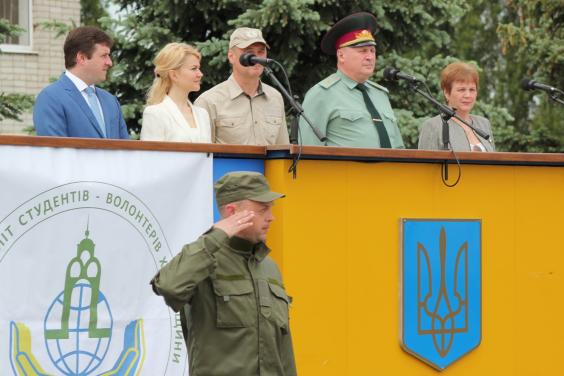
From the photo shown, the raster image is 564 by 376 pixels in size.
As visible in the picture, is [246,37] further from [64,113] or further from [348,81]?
[64,113]

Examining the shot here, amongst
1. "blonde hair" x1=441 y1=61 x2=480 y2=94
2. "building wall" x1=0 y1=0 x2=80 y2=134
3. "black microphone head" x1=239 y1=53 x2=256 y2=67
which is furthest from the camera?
"building wall" x1=0 y1=0 x2=80 y2=134

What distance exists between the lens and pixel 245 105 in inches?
320

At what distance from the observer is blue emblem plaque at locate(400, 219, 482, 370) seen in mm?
7668

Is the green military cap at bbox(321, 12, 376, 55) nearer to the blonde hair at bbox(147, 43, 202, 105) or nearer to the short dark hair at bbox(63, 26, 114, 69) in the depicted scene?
the blonde hair at bbox(147, 43, 202, 105)

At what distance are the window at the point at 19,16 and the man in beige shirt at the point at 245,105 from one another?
11915 millimetres

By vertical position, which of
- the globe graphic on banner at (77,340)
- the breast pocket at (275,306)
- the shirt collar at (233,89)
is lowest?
the globe graphic on banner at (77,340)

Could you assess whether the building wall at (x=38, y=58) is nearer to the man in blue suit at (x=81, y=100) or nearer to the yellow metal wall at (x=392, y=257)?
the man in blue suit at (x=81, y=100)

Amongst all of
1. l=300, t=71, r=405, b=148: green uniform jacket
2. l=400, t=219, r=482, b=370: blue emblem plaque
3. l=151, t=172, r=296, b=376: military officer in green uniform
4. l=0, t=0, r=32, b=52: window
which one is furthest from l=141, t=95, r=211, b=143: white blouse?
l=0, t=0, r=32, b=52: window

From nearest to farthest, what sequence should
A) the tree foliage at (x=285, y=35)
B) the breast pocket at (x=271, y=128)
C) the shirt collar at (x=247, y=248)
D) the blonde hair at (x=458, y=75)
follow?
1. the shirt collar at (x=247, y=248)
2. the breast pocket at (x=271, y=128)
3. the blonde hair at (x=458, y=75)
4. the tree foliage at (x=285, y=35)

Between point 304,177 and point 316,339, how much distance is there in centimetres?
89

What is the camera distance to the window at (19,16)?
771 inches

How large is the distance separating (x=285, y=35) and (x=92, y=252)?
6844 millimetres

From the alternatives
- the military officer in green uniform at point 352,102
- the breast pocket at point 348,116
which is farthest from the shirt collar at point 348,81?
the breast pocket at point 348,116

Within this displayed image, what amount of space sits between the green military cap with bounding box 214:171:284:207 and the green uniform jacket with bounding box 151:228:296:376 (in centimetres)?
17
